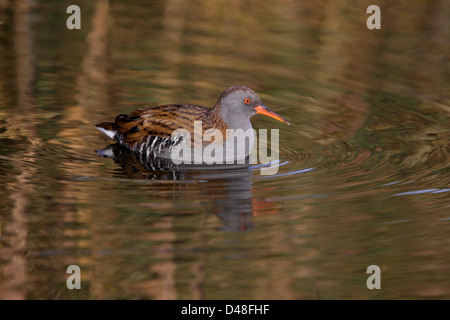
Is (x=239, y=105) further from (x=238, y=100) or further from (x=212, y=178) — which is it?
(x=212, y=178)

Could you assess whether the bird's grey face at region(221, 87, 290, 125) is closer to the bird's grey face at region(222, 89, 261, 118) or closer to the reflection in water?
the bird's grey face at region(222, 89, 261, 118)

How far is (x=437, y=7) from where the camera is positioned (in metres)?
15.1

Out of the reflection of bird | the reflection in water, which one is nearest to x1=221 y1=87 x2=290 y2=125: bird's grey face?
the reflection of bird

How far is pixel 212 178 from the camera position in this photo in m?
9.40

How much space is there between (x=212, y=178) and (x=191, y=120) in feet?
3.65

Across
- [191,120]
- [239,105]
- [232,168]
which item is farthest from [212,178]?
[239,105]

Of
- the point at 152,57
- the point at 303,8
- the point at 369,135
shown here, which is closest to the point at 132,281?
the point at 369,135

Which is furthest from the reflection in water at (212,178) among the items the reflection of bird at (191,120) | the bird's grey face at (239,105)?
the bird's grey face at (239,105)

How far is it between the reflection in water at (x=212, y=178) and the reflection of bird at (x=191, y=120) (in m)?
0.17

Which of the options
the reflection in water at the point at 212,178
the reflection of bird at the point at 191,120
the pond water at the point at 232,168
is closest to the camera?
the pond water at the point at 232,168

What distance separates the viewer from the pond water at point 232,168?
7164 millimetres

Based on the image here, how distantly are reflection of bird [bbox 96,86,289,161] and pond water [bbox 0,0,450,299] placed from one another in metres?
0.34

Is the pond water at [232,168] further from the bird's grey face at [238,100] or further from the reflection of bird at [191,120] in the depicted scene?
the bird's grey face at [238,100]

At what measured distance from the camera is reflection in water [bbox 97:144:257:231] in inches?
330
